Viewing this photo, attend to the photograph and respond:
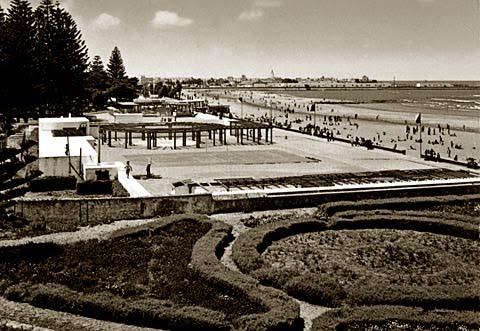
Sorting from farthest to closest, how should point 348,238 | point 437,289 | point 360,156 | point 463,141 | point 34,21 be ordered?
1. point 34,21
2. point 463,141
3. point 360,156
4. point 348,238
5. point 437,289

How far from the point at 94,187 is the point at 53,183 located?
2.10m

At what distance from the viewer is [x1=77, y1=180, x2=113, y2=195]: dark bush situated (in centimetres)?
2578

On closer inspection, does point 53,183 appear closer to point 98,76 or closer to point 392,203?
point 392,203

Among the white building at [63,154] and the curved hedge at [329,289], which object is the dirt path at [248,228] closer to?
the curved hedge at [329,289]

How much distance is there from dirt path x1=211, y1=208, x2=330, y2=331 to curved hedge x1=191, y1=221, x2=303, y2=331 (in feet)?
0.85

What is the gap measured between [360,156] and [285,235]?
74.3ft

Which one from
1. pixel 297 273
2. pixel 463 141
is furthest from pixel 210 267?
pixel 463 141

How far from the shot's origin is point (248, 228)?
18.5m

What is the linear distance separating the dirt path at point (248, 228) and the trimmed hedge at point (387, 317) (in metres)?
0.49

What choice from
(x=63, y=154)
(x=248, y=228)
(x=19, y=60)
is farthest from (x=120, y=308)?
(x=19, y=60)

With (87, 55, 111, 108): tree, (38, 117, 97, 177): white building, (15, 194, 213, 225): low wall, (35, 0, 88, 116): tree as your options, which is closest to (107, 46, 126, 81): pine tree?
(87, 55, 111, 108): tree

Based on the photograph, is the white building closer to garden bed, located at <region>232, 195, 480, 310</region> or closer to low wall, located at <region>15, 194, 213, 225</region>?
low wall, located at <region>15, 194, 213, 225</region>

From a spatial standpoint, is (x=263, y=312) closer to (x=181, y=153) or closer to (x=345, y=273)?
(x=345, y=273)

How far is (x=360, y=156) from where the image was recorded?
39188 millimetres
